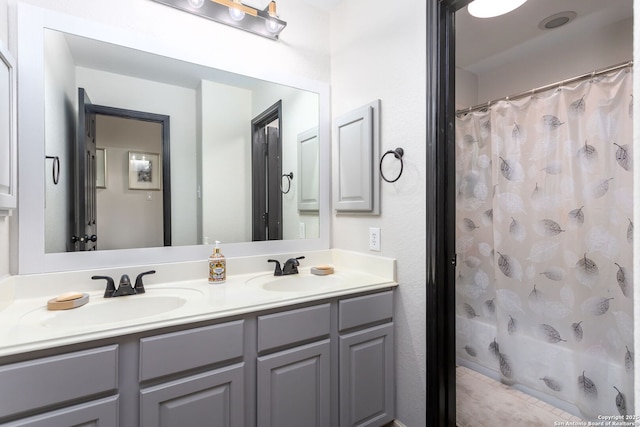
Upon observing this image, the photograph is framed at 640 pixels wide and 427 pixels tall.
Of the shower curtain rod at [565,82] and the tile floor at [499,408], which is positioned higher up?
the shower curtain rod at [565,82]

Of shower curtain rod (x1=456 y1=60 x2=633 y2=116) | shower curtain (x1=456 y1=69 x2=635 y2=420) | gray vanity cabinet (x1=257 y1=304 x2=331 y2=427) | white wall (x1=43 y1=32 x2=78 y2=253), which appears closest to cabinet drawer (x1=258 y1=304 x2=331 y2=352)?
gray vanity cabinet (x1=257 y1=304 x2=331 y2=427)

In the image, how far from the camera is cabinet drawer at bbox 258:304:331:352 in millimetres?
1193

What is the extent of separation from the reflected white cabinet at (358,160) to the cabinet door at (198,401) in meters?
1.04

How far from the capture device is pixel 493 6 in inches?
60.7

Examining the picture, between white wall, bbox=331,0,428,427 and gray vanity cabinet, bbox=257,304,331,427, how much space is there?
0.44 m

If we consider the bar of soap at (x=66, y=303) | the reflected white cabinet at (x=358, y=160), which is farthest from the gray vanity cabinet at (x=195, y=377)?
the reflected white cabinet at (x=358, y=160)

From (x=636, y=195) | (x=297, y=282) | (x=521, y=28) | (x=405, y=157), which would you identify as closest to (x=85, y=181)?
(x=297, y=282)

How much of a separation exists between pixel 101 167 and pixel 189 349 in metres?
0.96

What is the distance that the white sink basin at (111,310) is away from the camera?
1.07m

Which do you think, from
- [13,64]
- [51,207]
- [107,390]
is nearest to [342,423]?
[107,390]

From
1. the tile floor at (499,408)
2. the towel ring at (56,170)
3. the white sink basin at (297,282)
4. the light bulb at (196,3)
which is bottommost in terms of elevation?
the tile floor at (499,408)

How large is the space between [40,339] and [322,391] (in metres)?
1.01

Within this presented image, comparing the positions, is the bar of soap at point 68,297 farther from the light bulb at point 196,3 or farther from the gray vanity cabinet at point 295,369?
the light bulb at point 196,3

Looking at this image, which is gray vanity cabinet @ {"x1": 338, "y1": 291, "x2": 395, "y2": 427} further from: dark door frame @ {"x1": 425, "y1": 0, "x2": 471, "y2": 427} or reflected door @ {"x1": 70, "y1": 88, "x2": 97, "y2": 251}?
reflected door @ {"x1": 70, "y1": 88, "x2": 97, "y2": 251}
